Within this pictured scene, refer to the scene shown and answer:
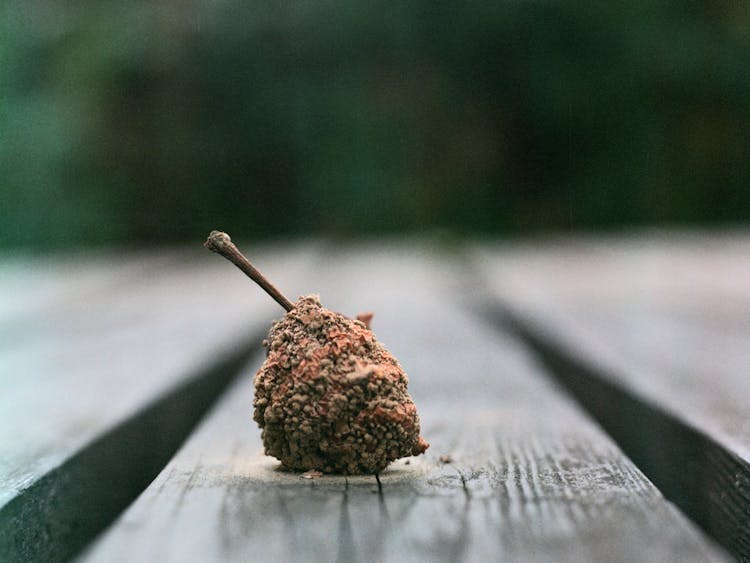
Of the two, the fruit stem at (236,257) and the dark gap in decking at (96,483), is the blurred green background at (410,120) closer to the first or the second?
the dark gap in decking at (96,483)

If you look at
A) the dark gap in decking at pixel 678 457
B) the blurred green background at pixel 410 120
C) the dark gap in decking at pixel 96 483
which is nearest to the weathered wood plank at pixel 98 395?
the dark gap in decking at pixel 96 483

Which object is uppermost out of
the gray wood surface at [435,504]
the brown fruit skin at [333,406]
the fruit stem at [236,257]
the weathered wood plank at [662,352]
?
the fruit stem at [236,257]

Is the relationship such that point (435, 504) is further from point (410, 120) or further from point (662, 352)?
point (410, 120)

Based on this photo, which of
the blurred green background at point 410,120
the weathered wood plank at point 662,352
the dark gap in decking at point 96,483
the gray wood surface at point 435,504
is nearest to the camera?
the gray wood surface at point 435,504

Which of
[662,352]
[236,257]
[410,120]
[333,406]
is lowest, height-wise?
[662,352]

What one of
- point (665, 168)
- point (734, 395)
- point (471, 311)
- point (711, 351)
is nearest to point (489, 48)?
point (665, 168)

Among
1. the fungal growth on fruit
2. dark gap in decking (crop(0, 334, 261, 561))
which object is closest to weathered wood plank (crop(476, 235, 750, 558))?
the fungal growth on fruit

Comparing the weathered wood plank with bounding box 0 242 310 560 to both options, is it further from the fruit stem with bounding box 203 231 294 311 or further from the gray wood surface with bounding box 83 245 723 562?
the fruit stem with bounding box 203 231 294 311

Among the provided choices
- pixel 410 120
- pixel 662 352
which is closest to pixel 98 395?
pixel 662 352
